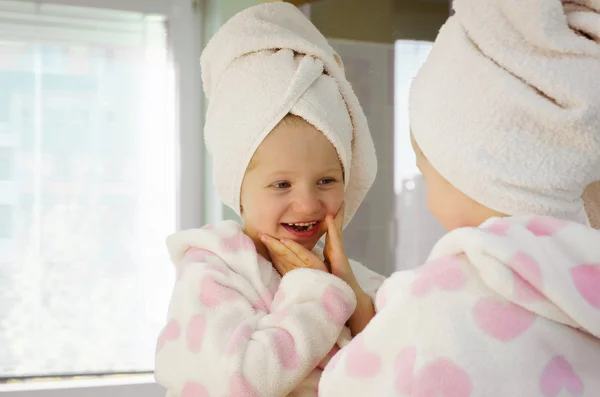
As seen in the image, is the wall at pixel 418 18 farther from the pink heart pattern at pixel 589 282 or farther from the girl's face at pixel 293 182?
the pink heart pattern at pixel 589 282

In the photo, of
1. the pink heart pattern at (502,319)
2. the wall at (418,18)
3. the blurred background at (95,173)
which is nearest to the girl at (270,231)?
the pink heart pattern at (502,319)

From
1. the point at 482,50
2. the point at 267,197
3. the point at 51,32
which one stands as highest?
the point at 482,50

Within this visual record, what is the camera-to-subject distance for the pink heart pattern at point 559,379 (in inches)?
23.2

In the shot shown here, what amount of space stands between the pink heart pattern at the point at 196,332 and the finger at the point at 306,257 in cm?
16

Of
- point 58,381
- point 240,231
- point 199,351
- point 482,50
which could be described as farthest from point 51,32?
point 482,50

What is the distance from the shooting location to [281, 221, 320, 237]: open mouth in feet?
3.59

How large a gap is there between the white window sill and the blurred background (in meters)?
0.03

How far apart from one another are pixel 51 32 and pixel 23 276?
0.62 metres

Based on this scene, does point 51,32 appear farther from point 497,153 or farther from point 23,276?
point 497,153

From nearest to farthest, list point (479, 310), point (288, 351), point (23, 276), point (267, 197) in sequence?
point (479, 310)
point (288, 351)
point (267, 197)
point (23, 276)

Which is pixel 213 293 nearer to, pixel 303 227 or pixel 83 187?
pixel 303 227

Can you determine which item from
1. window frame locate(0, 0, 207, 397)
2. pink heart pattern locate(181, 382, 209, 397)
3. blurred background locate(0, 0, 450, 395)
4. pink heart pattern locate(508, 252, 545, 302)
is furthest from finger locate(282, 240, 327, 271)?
window frame locate(0, 0, 207, 397)

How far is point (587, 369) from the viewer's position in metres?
0.61

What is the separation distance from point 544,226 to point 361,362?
0.66ft
